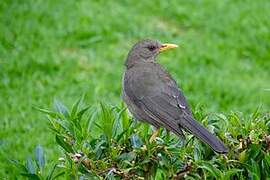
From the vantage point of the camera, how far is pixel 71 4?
9.55 meters

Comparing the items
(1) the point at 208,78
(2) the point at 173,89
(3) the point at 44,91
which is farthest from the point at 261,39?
(2) the point at 173,89

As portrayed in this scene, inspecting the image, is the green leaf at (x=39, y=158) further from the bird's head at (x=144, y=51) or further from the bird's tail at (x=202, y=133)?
the bird's head at (x=144, y=51)

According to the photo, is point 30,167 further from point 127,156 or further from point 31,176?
point 127,156

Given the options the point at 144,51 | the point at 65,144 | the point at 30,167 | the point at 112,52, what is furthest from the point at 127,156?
the point at 112,52

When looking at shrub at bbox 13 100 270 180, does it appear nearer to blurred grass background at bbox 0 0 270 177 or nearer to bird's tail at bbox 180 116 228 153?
bird's tail at bbox 180 116 228 153

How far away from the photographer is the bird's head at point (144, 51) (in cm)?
587

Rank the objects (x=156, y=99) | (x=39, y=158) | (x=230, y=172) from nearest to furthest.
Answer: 1. (x=230, y=172)
2. (x=39, y=158)
3. (x=156, y=99)

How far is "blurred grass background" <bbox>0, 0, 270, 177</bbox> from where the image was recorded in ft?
26.0

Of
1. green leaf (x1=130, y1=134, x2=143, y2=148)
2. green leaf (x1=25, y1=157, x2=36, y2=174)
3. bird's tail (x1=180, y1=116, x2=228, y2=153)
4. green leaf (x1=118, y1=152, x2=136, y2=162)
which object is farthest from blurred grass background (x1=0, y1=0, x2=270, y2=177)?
green leaf (x1=118, y1=152, x2=136, y2=162)

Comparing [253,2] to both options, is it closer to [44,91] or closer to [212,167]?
[44,91]

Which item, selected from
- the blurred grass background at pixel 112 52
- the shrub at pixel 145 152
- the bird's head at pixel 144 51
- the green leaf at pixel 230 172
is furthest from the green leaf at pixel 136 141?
the blurred grass background at pixel 112 52

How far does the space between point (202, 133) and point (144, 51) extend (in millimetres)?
1921

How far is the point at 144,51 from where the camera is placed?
5.95 metres

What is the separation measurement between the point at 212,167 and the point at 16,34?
5484 millimetres
